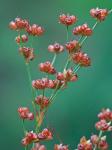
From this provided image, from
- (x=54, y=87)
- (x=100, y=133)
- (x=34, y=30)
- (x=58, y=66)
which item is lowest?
(x=100, y=133)

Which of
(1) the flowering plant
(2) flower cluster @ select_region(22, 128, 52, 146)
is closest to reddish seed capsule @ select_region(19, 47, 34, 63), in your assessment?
(1) the flowering plant

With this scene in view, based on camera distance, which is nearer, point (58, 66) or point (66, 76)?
point (66, 76)

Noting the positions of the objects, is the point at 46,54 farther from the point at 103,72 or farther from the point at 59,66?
the point at 103,72

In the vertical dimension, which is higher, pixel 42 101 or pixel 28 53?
pixel 28 53

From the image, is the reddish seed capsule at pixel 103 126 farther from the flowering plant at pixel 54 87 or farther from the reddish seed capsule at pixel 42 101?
the reddish seed capsule at pixel 42 101

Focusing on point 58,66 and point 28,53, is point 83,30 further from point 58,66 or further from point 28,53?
point 58,66

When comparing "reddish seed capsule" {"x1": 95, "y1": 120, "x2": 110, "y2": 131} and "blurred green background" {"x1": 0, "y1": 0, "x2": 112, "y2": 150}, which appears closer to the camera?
"reddish seed capsule" {"x1": 95, "y1": 120, "x2": 110, "y2": 131}

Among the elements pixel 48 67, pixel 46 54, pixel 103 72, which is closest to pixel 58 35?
pixel 46 54

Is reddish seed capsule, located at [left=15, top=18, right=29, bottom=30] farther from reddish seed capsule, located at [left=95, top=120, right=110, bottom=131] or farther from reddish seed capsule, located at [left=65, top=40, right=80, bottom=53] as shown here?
reddish seed capsule, located at [left=95, top=120, right=110, bottom=131]

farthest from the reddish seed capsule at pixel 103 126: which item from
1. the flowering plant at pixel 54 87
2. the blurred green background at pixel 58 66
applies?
the blurred green background at pixel 58 66

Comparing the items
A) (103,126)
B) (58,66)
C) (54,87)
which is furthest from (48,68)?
(58,66)
